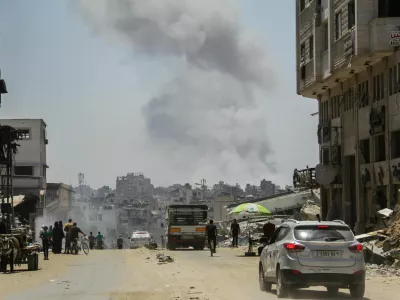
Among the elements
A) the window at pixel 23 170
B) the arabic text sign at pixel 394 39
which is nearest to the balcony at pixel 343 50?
the arabic text sign at pixel 394 39

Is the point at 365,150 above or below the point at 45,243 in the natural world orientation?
above

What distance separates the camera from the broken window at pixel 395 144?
3597cm

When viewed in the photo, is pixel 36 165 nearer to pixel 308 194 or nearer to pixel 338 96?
pixel 308 194

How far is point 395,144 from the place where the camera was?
36.1 m

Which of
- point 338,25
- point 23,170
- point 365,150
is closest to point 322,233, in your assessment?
point 365,150

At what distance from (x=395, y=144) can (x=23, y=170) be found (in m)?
74.5

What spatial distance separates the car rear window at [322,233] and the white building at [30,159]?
85.1 metres

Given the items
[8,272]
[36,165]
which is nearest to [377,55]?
[8,272]

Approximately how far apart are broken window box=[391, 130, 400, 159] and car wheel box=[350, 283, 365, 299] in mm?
20361

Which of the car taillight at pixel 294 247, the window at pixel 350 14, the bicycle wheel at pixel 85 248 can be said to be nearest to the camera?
the car taillight at pixel 294 247

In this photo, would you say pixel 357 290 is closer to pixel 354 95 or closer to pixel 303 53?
pixel 354 95

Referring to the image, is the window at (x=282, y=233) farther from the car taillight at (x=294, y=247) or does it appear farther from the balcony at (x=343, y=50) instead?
the balcony at (x=343, y=50)

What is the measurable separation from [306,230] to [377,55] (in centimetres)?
2103

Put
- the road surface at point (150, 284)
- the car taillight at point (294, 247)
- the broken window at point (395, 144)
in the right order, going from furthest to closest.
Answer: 1. the broken window at point (395, 144)
2. the road surface at point (150, 284)
3. the car taillight at point (294, 247)
